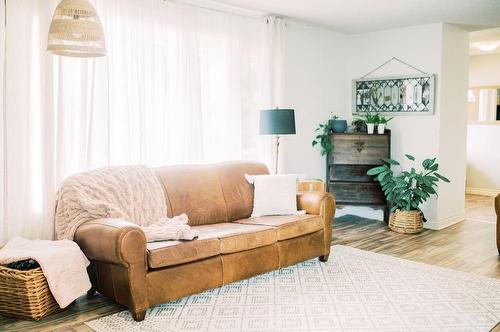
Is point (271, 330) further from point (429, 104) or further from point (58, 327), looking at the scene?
point (429, 104)

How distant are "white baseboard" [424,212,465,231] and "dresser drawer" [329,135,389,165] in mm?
934

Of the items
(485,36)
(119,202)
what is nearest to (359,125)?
(485,36)

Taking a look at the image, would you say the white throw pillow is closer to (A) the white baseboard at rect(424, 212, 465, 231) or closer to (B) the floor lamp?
(B) the floor lamp

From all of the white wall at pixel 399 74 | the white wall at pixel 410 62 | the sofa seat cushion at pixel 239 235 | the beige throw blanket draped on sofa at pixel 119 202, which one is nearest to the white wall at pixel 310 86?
the white wall at pixel 399 74

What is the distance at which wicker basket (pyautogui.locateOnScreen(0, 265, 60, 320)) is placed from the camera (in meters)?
2.91

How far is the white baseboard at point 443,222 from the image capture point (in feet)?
18.7

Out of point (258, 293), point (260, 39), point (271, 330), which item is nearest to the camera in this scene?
point (271, 330)

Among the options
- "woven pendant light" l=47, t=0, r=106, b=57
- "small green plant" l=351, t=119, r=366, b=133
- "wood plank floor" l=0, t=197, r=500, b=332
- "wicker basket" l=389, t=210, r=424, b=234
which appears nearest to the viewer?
"woven pendant light" l=47, t=0, r=106, b=57

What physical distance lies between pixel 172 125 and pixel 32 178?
51.9 inches

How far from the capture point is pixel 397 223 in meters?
5.48

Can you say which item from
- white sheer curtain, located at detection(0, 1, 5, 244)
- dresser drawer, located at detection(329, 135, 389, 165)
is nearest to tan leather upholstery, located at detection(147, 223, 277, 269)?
white sheer curtain, located at detection(0, 1, 5, 244)

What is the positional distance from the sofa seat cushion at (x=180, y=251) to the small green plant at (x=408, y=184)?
286cm

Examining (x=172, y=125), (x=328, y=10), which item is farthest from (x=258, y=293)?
(x=328, y=10)

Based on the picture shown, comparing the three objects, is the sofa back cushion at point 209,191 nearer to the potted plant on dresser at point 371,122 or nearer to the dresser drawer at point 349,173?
the dresser drawer at point 349,173
